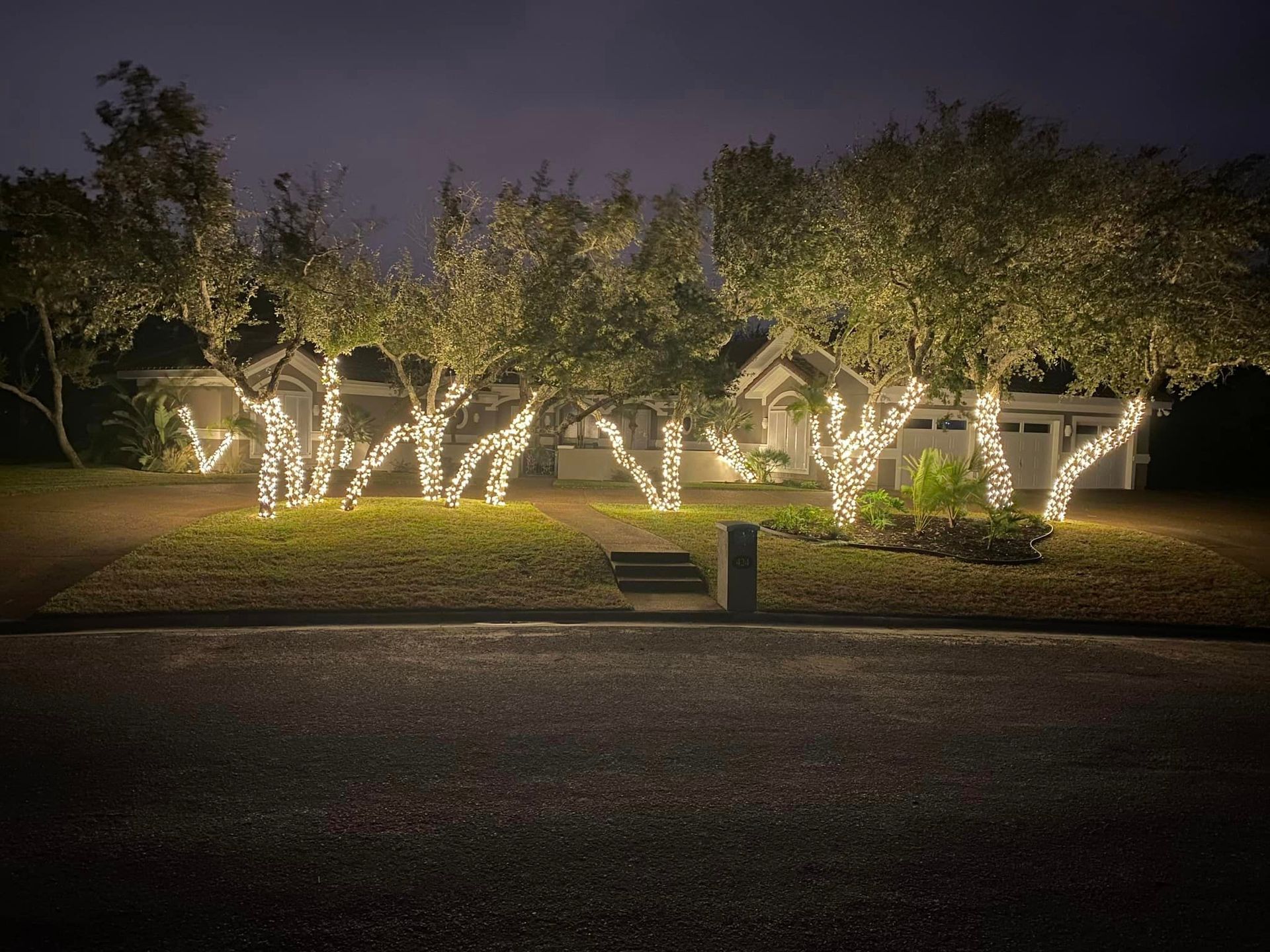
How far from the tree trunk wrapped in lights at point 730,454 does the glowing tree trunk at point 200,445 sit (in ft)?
42.1

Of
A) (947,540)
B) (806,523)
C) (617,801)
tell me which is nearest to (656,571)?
(806,523)

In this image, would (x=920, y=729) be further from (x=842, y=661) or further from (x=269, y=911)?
(x=269, y=911)

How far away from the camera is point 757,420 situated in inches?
1272

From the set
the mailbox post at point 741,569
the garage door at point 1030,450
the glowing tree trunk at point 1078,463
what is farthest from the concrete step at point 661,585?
the garage door at point 1030,450

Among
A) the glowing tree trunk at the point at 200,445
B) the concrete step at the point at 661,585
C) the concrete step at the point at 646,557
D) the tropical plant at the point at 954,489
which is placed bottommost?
the concrete step at the point at 661,585

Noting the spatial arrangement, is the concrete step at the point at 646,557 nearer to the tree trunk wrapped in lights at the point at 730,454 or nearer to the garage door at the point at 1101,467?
the tree trunk wrapped in lights at the point at 730,454

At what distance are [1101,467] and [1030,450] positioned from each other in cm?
265

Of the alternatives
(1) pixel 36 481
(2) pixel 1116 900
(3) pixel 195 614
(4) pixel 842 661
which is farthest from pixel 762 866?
(1) pixel 36 481

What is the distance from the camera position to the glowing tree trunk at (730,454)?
94.9 ft

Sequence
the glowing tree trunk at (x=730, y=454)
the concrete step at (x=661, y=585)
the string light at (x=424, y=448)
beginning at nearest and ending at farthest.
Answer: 1. the concrete step at (x=661, y=585)
2. the string light at (x=424, y=448)
3. the glowing tree trunk at (x=730, y=454)

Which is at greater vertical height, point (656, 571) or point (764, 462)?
point (764, 462)

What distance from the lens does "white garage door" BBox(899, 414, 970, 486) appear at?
29.7 m

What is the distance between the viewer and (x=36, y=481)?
2373cm

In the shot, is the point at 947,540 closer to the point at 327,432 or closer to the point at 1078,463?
the point at 1078,463
